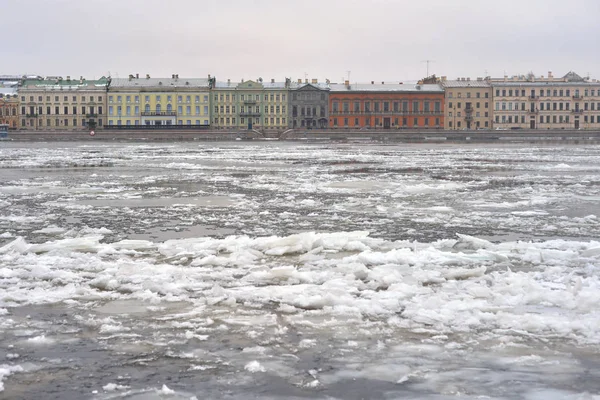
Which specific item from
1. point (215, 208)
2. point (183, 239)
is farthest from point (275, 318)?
point (215, 208)

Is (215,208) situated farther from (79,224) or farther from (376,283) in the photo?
(376,283)

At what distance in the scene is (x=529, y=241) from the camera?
10.4 meters

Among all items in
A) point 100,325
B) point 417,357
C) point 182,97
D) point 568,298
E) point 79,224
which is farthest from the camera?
point 182,97

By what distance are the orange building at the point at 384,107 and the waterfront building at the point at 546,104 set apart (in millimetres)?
9401

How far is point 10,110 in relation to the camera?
111312 millimetres

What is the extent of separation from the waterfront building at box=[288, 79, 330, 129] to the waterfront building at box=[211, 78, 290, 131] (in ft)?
4.46

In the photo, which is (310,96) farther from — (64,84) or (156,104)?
(64,84)

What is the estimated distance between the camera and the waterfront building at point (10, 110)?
111 m

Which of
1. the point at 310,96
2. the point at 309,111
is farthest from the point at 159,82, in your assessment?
the point at 309,111

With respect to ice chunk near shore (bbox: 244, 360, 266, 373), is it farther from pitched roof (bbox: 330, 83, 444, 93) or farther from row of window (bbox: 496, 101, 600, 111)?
row of window (bbox: 496, 101, 600, 111)

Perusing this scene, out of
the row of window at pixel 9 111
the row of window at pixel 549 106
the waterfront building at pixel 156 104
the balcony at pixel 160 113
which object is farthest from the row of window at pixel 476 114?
the row of window at pixel 9 111

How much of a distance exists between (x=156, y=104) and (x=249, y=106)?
535 inches

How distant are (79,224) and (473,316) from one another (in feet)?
25.4

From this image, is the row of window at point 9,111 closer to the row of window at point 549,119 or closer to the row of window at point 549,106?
the row of window at point 549,119
